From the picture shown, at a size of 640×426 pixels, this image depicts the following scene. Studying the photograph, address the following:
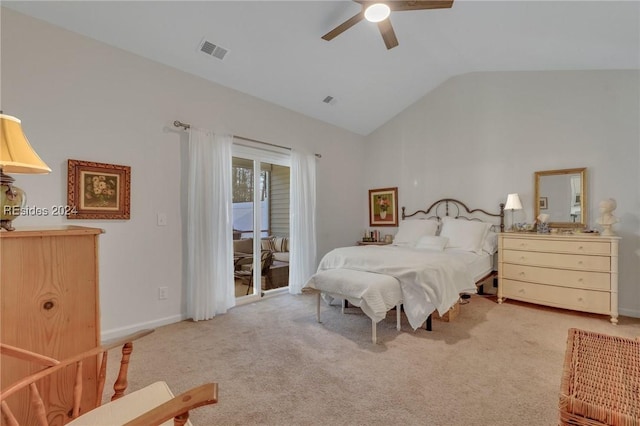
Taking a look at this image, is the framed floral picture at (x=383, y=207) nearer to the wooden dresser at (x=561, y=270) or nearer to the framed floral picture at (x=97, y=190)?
the wooden dresser at (x=561, y=270)

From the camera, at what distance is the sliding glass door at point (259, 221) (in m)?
4.05

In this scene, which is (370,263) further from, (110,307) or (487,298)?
(110,307)

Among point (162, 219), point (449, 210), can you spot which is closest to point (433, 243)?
point (449, 210)

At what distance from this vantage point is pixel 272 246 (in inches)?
178

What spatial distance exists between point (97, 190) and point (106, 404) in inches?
88.9

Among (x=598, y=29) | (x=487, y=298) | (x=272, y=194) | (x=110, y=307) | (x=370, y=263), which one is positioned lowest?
(x=487, y=298)

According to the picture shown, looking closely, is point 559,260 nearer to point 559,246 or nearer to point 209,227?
point 559,246

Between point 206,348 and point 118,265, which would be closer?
point 206,348

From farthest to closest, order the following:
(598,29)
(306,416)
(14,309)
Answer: (598,29), (306,416), (14,309)

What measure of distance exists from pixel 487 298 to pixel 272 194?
3.44 meters

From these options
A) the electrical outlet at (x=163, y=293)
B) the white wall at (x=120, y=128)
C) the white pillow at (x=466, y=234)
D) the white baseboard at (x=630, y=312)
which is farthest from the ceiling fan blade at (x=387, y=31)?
the white baseboard at (x=630, y=312)

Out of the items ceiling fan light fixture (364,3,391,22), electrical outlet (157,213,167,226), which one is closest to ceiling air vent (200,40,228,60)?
ceiling fan light fixture (364,3,391,22)

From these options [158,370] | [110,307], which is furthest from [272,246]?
[158,370]

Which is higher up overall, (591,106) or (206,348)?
(591,106)
